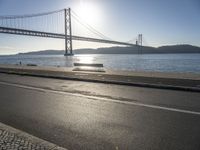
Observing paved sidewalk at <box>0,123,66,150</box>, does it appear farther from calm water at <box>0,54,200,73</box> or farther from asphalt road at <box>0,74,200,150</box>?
calm water at <box>0,54,200,73</box>

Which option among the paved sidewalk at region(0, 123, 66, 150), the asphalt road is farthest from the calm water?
the paved sidewalk at region(0, 123, 66, 150)

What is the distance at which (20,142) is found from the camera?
12.6ft

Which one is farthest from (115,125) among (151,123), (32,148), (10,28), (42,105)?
(10,28)

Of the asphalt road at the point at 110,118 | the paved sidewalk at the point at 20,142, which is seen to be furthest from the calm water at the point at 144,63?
the paved sidewalk at the point at 20,142

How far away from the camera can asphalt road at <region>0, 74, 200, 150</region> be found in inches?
162

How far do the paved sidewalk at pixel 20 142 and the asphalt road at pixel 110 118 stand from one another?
350 millimetres

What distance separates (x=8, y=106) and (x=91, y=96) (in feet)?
8.73

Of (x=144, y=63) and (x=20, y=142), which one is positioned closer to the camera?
(x=20, y=142)

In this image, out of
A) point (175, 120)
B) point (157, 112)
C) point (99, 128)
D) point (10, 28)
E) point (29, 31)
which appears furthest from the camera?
point (29, 31)

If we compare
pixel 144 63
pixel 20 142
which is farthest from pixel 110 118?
pixel 144 63

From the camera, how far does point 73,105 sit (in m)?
6.82

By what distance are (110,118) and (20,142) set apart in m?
2.21

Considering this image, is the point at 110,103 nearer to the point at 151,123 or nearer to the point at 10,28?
the point at 151,123

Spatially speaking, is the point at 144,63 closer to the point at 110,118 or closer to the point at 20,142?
the point at 110,118
